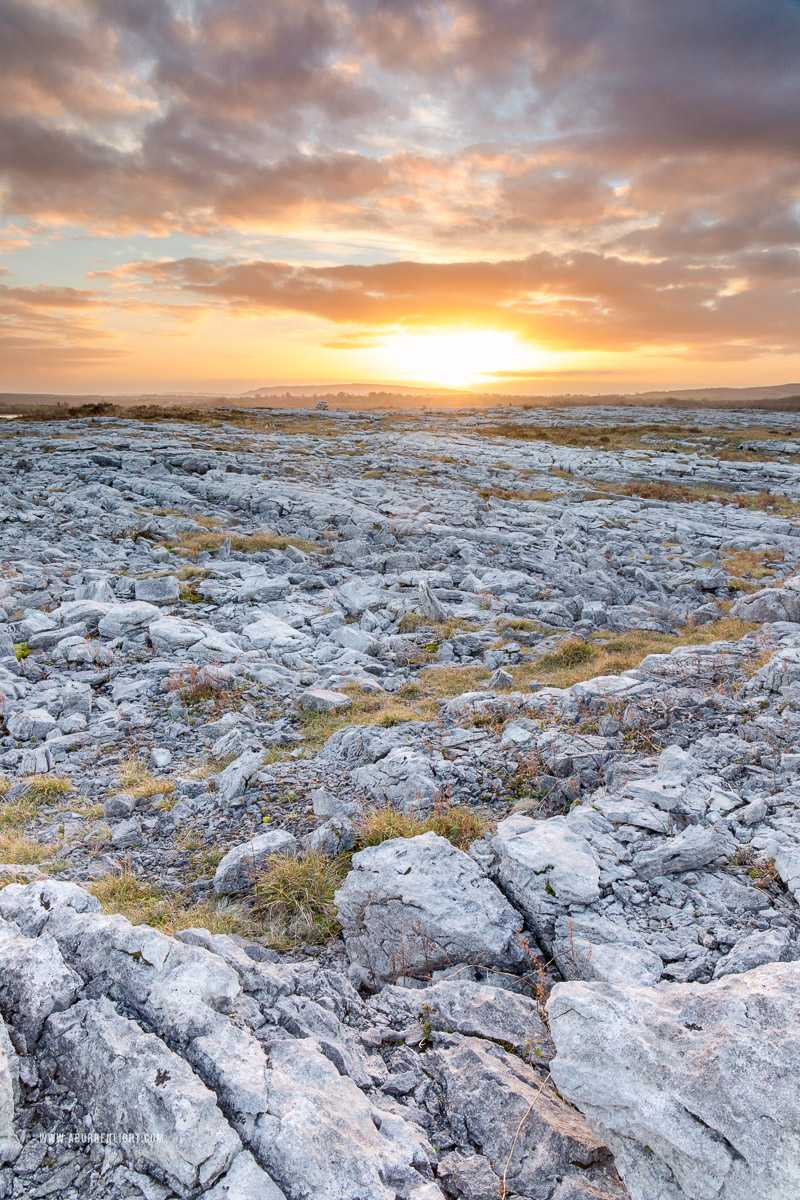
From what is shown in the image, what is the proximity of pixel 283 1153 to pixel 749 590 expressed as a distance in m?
16.7

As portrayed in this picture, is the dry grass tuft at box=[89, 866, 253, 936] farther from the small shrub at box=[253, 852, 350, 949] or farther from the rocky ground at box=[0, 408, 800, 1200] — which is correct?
the small shrub at box=[253, 852, 350, 949]

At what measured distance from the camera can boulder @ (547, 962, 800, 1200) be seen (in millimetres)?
2582

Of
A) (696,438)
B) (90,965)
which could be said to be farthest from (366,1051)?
(696,438)

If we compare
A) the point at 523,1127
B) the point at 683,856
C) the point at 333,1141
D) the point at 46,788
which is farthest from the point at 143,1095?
the point at 46,788

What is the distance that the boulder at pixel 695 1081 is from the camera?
102 inches

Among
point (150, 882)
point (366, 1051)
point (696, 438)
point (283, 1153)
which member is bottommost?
point (150, 882)

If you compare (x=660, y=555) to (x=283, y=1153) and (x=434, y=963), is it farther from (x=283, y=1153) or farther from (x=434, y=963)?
(x=283, y=1153)

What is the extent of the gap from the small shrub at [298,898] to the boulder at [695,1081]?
2586mm

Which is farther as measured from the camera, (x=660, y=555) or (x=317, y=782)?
(x=660, y=555)

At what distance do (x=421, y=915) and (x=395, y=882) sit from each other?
369mm

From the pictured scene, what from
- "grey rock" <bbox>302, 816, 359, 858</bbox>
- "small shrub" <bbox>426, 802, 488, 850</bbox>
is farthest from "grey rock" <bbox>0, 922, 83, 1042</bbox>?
"small shrub" <bbox>426, 802, 488, 850</bbox>

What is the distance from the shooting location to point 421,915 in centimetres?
491

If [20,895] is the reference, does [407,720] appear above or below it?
below

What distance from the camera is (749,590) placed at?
52.5ft
